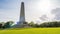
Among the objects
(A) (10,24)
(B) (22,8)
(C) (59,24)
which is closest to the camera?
(A) (10,24)

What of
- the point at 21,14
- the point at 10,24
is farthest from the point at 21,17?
the point at 10,24

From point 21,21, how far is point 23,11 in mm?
978

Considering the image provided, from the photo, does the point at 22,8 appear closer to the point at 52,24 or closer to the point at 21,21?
the point at 21,21

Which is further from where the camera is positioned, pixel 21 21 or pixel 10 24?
pixel 21 21

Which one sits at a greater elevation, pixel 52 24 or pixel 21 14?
pixel 21 14

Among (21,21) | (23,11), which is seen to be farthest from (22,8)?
(21,21)

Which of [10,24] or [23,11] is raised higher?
[23,11]

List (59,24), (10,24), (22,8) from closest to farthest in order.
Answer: (10,24), (59,24), (22,8)

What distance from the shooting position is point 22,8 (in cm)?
1237

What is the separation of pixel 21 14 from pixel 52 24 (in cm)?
317

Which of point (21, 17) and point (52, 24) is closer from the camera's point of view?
point (52, 24)

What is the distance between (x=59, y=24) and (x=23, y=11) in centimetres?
351

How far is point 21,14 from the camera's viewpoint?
40.9 ft

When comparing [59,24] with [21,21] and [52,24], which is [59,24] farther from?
[21,21]
